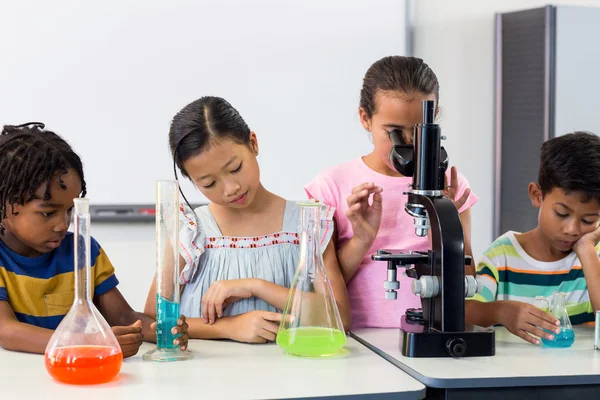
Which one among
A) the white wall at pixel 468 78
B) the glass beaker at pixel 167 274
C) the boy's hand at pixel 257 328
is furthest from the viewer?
the white wall at pixel 468 78

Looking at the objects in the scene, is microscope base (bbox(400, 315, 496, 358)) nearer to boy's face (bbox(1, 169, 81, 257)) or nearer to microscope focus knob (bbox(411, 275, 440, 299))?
microscope focus knob (bbox(411, 275, 440, 299))

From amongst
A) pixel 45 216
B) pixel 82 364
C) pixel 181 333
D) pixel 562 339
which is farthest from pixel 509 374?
pixel 45 216

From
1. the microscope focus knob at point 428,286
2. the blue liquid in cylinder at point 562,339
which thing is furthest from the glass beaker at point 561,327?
the microscope focus knob at point 428,286

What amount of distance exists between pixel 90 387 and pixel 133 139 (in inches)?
70.3

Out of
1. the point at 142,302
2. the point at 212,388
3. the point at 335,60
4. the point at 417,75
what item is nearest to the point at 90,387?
the point at 212,388

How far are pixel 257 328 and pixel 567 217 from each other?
77 centimetres

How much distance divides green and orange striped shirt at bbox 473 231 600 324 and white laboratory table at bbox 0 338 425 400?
54 cm

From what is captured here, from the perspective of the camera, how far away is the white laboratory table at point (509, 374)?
1.26 m

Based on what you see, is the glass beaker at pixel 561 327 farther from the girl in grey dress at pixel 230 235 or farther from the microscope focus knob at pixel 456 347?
the girl in grey dress at pixel 230 235

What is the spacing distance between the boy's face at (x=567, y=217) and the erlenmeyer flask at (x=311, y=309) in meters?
0.67

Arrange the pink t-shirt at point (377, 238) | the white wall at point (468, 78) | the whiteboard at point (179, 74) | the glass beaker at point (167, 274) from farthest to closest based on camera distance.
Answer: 1. the white wall at point (468, 78)
2. the whiteboard at point (179, 74)
3. the pink t-shirt at point (377, 238)
4. the glass beaker at point (167, 274)

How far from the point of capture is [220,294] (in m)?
1.59

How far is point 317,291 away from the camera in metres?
1.40

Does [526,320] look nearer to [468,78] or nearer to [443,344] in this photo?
[443,344]
